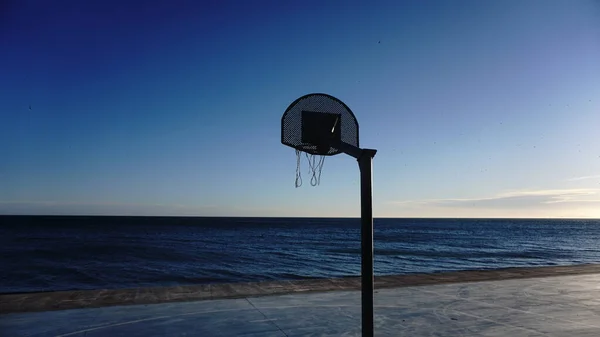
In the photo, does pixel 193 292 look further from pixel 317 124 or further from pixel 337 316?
pixel 317 124

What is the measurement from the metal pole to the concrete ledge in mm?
6349

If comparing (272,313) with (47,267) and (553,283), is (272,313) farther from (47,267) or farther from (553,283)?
(47,267)

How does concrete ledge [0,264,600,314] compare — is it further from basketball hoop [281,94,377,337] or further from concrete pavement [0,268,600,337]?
basketball hoop [281,94,377,337]

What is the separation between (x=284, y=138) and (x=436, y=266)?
27250 mm

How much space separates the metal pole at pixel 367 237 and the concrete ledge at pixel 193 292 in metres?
6.35

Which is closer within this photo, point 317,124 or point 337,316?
point 317,124

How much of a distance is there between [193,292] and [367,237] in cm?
751

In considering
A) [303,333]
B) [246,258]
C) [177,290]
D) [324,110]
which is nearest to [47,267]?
[246,258]

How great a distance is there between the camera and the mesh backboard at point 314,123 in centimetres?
645

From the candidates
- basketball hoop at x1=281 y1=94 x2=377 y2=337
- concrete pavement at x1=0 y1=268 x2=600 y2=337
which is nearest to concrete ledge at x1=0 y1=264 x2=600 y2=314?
concrete pavement at x1=0 y1=268 x2=600 y2=337

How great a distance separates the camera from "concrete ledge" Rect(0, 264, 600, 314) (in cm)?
1032

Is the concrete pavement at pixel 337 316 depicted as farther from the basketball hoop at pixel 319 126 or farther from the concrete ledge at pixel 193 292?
the basketball hoop at pixel 319 126

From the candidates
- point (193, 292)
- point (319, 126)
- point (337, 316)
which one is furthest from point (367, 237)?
point (193, 292)

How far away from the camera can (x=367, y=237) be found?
5676 mm
